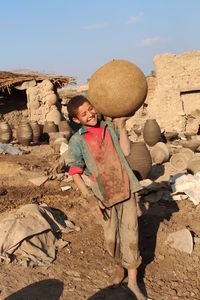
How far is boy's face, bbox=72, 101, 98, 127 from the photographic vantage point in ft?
7.59

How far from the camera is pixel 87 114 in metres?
2.33

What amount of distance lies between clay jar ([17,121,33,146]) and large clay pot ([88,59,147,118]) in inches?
309

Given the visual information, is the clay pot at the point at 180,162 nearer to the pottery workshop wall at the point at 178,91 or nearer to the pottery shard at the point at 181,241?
the pottery shard at the point at 181,241

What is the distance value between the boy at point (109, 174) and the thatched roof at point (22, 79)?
9507 millimetres

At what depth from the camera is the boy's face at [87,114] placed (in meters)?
2.31

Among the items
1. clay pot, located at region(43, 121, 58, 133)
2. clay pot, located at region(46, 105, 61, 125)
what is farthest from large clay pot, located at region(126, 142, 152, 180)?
clay pot, located at region(46, 105, 61, 125)

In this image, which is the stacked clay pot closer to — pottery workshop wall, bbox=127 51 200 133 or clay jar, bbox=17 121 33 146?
clay jar, bbox=17 121 33 146

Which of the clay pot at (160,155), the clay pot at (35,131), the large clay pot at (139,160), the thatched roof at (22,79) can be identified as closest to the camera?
the large clay pot at (139,160)

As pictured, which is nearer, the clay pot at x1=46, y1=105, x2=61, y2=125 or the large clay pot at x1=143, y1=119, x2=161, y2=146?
the large clay pot at x1=143, y1=119, x2=161, y2=146

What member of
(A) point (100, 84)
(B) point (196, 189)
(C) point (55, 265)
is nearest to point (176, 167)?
(B) point (196, 189)

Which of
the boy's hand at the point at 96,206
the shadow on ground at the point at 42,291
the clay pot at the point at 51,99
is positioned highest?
the boy's hand at the point at 96,206

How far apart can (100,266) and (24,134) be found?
749 cm

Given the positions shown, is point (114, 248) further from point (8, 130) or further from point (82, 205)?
point (8, 130)

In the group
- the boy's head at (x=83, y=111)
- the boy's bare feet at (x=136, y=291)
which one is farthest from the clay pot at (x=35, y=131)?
the boy's bare feet at (x=136, y=291)
